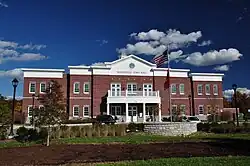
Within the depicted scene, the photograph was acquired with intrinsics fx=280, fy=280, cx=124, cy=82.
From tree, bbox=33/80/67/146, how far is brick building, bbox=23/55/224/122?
2837cm

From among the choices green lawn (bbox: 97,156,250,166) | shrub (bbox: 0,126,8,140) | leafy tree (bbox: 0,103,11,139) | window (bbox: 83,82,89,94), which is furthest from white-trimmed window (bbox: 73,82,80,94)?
green lawn (bbox: 97,156,250,166)

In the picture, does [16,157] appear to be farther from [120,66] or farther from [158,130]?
[120,66]

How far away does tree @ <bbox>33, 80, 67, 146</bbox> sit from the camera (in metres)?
16.3

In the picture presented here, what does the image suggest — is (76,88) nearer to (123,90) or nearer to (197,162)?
(123,90)

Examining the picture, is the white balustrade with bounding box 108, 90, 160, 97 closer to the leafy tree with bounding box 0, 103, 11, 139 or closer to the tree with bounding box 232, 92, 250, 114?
the leafy tree with bounding box 0, 103, 11, 139

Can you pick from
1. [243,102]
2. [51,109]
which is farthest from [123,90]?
[243,102]

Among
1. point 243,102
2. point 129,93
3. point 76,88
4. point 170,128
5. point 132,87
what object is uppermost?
point 132,87

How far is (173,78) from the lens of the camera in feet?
169

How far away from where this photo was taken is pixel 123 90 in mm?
48812

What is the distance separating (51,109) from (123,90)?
32.7m

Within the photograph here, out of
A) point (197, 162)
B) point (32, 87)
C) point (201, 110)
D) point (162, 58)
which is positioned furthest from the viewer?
point (201, 110)

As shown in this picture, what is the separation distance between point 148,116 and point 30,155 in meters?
36.3

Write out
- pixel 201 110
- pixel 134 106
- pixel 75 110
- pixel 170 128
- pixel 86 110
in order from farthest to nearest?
pixel 201 110 → pixel 134 106 → pixel 86 110 → pixel 75 110 → pixel 170 128

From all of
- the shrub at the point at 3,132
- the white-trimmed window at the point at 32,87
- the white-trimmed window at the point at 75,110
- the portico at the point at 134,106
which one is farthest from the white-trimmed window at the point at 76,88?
the shrub at the point at 3,132
